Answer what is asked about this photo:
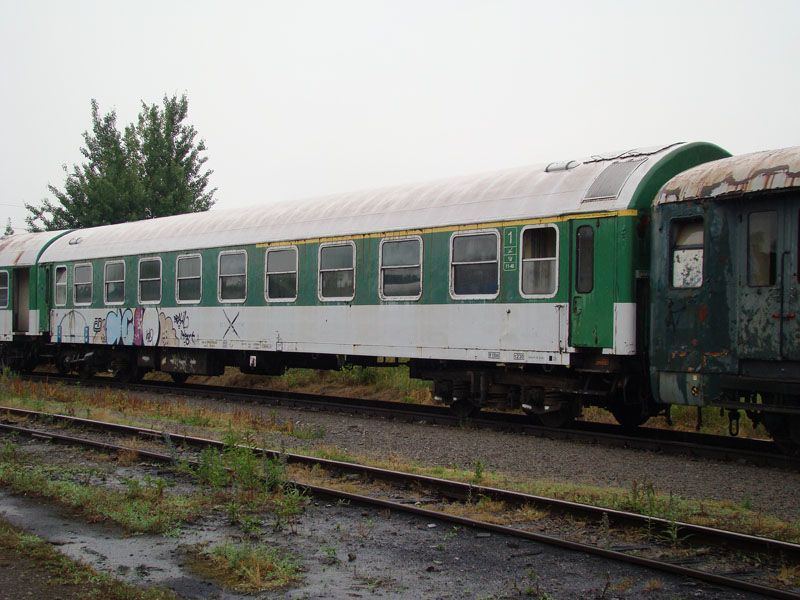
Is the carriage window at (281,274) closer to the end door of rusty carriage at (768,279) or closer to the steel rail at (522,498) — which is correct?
the steel rail at (522,498)

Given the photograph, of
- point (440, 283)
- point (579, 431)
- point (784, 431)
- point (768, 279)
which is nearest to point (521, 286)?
point (440, 283)

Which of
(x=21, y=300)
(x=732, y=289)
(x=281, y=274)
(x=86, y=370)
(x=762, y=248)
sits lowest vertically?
(x=86, y=370)

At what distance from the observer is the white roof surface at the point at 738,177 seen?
30.1 feet

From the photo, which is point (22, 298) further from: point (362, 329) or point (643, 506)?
point (643, 506)

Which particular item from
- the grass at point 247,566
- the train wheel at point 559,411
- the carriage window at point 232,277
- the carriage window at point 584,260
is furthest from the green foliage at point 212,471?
the carriage window at point 232,277

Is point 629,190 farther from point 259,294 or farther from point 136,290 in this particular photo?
point 136,290

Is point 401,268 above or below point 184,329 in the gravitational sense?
above

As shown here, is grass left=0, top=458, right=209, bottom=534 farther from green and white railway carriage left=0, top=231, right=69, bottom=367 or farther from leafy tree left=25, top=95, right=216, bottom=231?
leafy tree left=25, top=95, right=216, bottom=231

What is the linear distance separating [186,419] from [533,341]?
5.58 metres

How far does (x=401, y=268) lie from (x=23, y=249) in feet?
46.5

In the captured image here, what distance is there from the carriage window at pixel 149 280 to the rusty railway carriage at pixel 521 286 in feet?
0.15

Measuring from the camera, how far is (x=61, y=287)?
22.0 metres

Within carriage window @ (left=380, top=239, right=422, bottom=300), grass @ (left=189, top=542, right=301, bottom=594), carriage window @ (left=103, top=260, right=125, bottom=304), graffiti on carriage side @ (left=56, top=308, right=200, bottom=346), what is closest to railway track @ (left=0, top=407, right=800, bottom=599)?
grass @ (left=189, top=542, right=301, bottom=594)

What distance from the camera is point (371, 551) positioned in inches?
247
